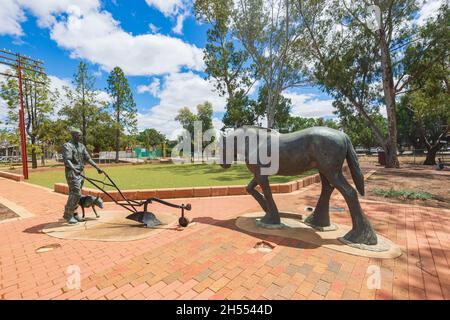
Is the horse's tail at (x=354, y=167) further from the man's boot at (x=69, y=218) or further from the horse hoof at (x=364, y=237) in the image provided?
the man's boot at (x=69, y=218)

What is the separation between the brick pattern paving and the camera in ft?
8.27

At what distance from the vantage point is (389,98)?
648 inches

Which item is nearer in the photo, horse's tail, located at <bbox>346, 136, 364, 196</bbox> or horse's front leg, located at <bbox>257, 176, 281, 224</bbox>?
horse's tail, located at <bbox>346, 136, 364, 196</bbox>

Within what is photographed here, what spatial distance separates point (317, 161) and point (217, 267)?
245 cm

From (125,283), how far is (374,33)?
2151cm

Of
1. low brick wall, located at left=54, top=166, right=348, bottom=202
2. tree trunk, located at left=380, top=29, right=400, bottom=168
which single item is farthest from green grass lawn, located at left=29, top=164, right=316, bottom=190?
tree trunk, located at left=380, top=29, right=400, bottom=168

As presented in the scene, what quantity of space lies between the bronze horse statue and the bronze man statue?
10.4 ft

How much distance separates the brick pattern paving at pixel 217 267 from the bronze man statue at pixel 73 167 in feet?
2.30

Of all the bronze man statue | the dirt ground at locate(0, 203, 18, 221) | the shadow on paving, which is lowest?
the dirt ground at locate(0, 203, 18, 221)

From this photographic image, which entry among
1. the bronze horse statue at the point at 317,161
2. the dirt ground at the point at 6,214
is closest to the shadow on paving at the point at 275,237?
the bronze horse statue at the point at 317,161

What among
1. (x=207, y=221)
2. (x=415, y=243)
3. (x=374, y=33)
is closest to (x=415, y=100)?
(x=374, y=33)

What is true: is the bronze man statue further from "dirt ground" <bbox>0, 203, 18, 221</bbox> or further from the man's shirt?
"dirt ground" <bbox>0, 203, 18, 221</bbox>

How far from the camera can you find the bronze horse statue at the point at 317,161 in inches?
146

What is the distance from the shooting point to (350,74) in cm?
1709
